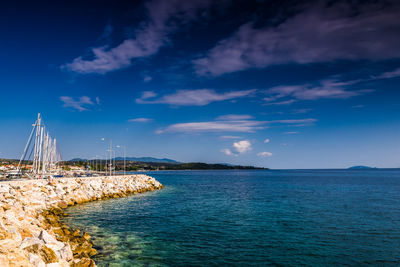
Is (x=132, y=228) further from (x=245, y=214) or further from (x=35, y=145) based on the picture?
(x=35, y=145)

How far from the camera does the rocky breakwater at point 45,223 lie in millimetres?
12812

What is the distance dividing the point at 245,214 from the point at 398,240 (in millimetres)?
16783

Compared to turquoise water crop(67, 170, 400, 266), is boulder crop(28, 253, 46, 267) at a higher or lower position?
higher

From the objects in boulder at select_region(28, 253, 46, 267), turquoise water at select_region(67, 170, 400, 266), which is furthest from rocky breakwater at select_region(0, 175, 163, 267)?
turquoise water at select_region(67, 170, 400, 266)

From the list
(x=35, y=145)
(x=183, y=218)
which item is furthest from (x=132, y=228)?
(x=35, y=145)

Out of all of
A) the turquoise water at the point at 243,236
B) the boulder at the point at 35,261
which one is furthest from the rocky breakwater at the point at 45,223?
the turquoise water at the point at 243,236

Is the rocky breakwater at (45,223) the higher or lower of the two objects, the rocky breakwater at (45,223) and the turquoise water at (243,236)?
the higher

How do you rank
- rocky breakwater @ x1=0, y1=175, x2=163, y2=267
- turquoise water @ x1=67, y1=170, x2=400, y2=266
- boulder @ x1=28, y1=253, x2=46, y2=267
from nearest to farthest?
1. boulder @ x1=28, y1=253, x2=46, y2=267
2. rocky breakwater @ x1=0, y1=175, x2=163, y2=267
3. turquoise water @ x1=67, y1=170, x2=400, y2=266

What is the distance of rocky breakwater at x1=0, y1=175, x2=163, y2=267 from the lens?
42.0ft

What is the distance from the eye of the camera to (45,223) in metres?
23.9

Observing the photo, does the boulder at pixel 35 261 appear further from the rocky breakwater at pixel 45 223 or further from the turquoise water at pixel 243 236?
the turquoise water at pixel 243 236

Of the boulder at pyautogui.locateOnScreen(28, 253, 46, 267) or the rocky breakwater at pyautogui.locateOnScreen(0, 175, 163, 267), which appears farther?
the rocky breakwater at pyautogui.locateOnScreen(0, 175, 163, 267)

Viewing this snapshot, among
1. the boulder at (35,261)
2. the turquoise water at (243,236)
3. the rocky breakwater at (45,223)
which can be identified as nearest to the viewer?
the boulder at (35,261)

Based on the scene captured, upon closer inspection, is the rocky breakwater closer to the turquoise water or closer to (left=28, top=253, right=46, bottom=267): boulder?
(left=28, top=253, right=46, bottom=267): boulder
